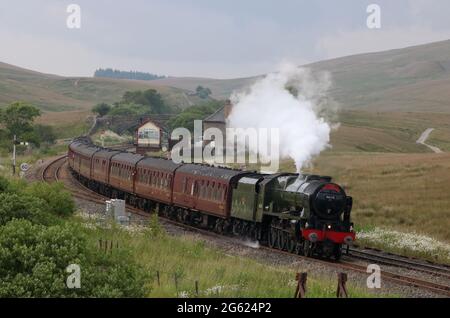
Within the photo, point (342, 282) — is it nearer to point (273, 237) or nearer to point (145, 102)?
point (273, 237)

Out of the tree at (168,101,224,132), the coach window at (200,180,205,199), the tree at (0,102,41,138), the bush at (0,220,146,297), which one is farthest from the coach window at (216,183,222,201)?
the tree at (168,101,224,132)

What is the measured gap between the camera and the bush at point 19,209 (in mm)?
19984

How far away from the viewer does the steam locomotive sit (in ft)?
82.3

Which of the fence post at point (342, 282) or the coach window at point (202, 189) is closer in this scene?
the fence post at point (342, 282)

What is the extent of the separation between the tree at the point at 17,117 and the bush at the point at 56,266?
239ft

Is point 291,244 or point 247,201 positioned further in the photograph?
point 247,201

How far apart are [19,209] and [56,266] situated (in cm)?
669

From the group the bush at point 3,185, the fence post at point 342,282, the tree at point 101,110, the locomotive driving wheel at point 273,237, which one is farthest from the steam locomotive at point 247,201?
the tree at point 101,110

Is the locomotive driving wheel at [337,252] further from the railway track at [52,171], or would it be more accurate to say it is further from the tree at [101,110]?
the tree at [101,110]

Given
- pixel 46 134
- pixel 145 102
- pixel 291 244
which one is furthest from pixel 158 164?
pixel 145 102

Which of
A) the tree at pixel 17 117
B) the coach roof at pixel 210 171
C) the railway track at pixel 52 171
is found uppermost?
the tree at pixel 17 117

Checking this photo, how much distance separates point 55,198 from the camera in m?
29.0
